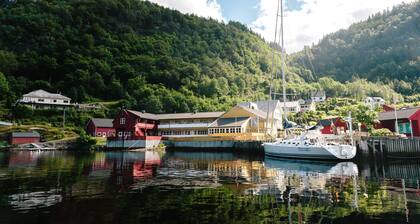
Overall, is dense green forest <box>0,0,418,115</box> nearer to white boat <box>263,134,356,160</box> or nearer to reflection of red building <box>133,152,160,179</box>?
reflection of red building <box>133,152,160,179</box>

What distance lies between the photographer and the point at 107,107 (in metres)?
98.0

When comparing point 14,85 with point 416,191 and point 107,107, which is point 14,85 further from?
point 416,191

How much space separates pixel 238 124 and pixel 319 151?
26.3m

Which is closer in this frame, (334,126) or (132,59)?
(334,126)

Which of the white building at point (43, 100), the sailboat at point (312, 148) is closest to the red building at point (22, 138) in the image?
the white building at point (43, 100)

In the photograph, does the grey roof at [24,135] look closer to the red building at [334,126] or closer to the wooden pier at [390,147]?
the red building at [334,126]

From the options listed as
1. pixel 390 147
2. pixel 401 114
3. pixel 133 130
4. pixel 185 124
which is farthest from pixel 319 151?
pixel 133 130

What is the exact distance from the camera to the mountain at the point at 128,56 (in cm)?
11056

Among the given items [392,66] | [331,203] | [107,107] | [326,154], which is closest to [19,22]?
[107,107]

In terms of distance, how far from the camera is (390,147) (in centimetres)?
3459

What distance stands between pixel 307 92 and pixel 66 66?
116m

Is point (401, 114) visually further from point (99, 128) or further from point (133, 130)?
point (99, 128)

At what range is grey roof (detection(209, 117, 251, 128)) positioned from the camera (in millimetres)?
59487

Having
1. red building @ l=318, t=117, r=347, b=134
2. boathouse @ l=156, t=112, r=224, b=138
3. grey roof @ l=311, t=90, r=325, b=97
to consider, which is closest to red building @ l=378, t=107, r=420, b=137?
red building @ l=318, t=117, r=347, b=134
